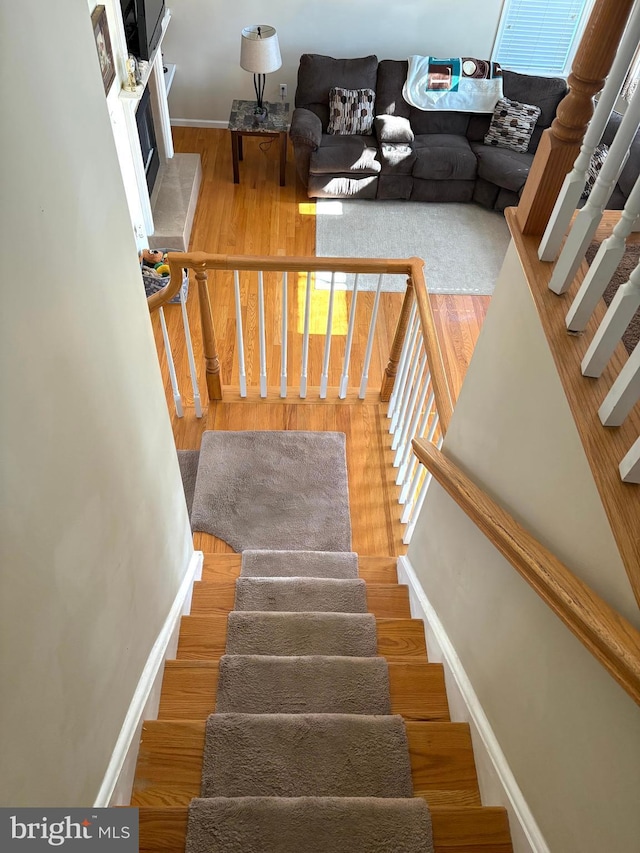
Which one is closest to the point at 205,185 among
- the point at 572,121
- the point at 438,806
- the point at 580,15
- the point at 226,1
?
the point at 226,1

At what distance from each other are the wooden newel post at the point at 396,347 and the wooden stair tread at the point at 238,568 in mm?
1104

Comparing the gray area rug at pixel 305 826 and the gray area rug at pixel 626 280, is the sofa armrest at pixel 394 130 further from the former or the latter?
the gray area rug at pixel 305 826

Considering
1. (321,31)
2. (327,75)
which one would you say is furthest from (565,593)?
(321,31)

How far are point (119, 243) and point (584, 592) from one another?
1196 mm

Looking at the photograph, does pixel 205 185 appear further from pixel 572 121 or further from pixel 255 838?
pixel 255 838

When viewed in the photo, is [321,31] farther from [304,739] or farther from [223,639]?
[304,739]

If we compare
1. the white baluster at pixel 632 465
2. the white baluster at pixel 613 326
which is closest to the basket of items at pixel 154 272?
the white baluster at pixel 613 326

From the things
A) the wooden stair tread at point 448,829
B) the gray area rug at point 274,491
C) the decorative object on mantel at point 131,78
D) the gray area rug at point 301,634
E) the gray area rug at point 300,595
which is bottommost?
the gray area rug at point 274,491

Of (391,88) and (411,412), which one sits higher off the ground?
(391,88)

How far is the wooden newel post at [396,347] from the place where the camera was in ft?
10.1

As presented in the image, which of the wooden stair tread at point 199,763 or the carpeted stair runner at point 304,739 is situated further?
the wooden stair tread at point 199,763

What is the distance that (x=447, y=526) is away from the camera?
204 cm

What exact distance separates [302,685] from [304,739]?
0.24 meters

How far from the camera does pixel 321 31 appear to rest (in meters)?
5.80
